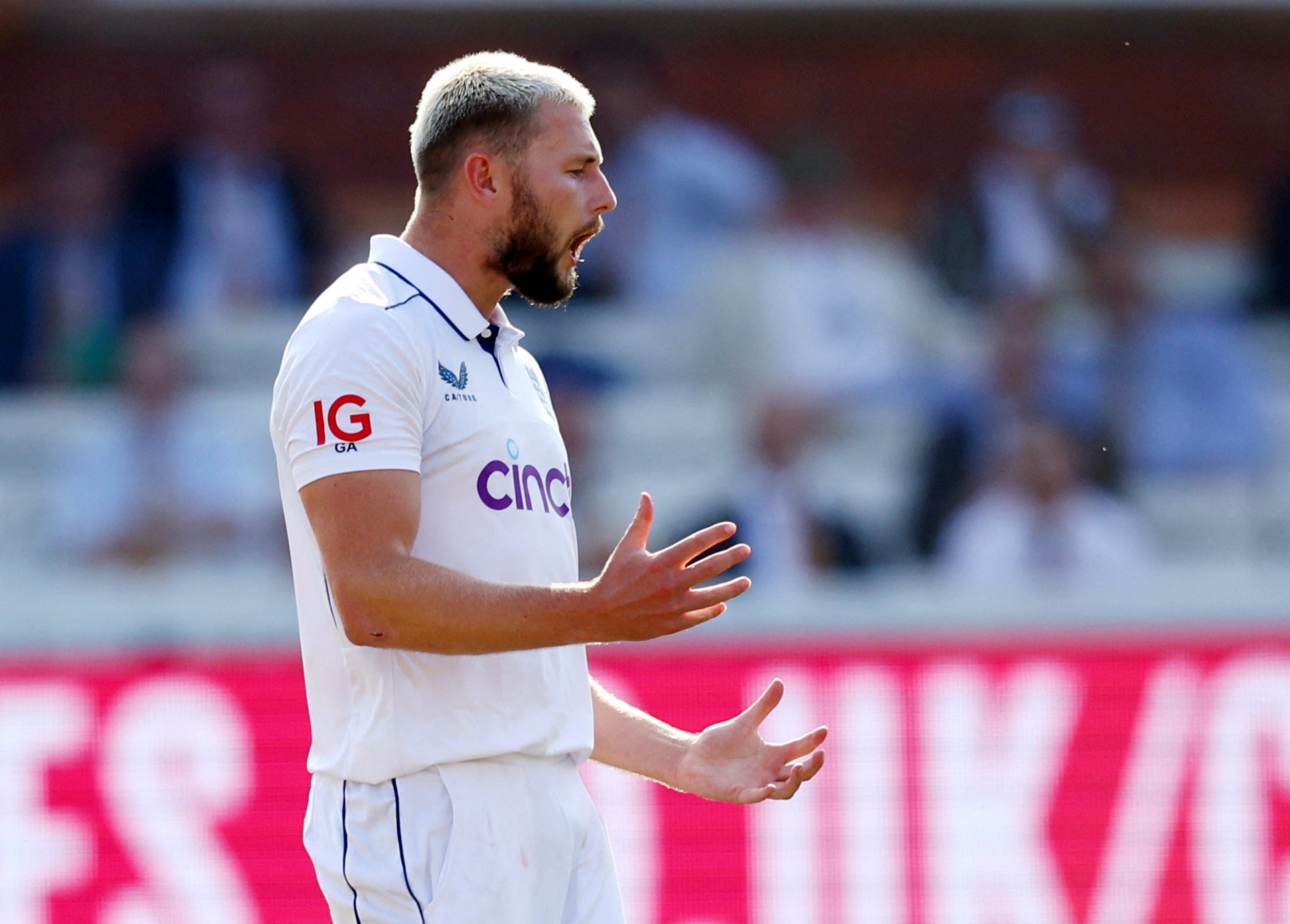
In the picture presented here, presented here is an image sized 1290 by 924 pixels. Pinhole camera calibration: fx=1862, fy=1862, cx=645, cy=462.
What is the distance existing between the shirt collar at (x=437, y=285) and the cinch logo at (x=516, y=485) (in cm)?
19

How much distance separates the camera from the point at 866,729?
16.5 feet

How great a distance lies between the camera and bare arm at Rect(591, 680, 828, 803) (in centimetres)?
280

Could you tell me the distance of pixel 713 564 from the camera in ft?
7.63

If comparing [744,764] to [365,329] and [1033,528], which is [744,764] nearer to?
[365,329]

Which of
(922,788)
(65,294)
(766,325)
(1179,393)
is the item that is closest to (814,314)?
(766,325)

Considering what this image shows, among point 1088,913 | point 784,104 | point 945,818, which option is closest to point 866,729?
point 945,818

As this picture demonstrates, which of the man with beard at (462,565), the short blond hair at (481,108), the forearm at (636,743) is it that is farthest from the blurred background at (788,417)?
the short blond hair at (481,108)

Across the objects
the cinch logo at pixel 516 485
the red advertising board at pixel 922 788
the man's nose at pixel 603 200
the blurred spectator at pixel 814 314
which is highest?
the blurred spectator at pixel 814 314

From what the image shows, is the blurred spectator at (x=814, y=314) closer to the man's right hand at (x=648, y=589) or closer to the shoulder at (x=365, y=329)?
the shoulder at (x=365, y=329)

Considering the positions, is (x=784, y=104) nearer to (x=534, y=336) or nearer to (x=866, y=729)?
(x=534, y=336)

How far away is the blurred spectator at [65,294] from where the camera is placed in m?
7.84

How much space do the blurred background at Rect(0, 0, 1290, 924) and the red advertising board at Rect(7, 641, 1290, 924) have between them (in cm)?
1

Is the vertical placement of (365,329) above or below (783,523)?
below

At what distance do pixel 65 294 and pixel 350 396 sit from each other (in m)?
5.85
